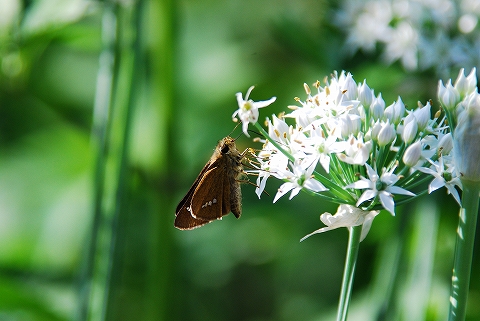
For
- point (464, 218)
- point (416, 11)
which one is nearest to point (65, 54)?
point (416, 11)

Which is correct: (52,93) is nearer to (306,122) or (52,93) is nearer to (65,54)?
(65,54)

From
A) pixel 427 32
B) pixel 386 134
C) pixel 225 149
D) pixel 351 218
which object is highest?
pixel 427 32

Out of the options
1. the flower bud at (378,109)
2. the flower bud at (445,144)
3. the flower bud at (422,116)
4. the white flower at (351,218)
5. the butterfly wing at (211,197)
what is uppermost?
the flower bud at (378,109)

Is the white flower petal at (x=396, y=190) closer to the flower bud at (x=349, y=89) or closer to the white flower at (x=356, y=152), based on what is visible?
the white flower at (x=356, y=152)

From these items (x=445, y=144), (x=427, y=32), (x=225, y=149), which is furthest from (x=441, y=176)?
(x=427, y=32)

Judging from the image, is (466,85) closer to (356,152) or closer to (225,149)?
(356,152)

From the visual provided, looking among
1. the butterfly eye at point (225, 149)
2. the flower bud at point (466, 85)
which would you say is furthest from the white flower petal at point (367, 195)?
the butterfly eye at point (225, 149)

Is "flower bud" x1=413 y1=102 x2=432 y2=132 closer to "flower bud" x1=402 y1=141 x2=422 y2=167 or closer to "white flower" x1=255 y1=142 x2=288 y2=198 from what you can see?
"flower bud" x1=402 y1=141 x2=422 y2=167
